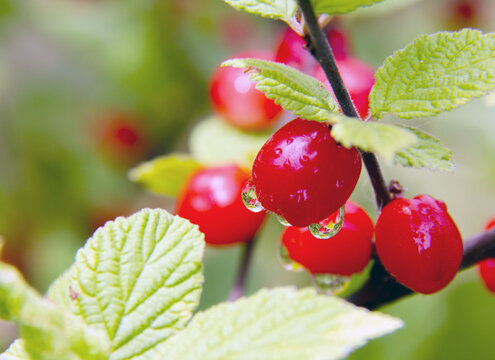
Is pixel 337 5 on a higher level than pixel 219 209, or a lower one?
higher

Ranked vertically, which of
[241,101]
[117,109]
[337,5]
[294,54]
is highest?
[337,5]

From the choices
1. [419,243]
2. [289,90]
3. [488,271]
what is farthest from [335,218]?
[488,271]

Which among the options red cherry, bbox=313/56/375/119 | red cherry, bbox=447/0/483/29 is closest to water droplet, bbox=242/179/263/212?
red cherry, bbox=313/56/375/119

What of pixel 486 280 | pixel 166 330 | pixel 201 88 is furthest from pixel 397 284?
pixel 201 88

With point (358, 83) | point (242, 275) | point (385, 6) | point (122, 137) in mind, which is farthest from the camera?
point (122, 137)

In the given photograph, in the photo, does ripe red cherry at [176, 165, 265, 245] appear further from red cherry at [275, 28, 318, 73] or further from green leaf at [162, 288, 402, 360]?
green leaf at [162, 288, 402, 360]

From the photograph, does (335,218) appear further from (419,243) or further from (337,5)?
(337,5)

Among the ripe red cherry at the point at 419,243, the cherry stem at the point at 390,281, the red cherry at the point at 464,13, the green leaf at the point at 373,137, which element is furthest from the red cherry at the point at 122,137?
the green leaf at the point at 373,137

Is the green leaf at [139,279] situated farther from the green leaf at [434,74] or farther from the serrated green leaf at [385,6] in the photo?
the serrated green leaf at [385,6]
